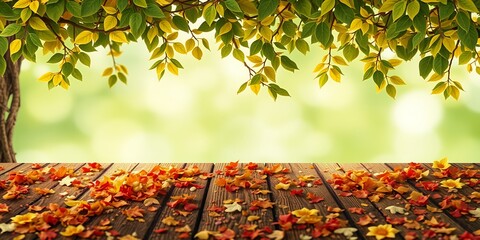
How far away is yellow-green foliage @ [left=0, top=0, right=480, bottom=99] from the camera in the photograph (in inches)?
94.3

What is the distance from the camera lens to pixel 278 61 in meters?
2.94

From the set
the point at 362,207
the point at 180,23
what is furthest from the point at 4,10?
the point at 362,207

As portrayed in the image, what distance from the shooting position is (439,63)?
8.70ft

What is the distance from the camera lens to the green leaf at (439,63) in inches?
104

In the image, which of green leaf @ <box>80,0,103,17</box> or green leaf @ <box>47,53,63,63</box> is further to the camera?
green leaf @ <box>47,53,63,63</box>

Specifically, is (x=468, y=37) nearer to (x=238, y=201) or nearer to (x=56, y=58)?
(x=238, y=201)

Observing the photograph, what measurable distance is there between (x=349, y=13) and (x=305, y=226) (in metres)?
0.95

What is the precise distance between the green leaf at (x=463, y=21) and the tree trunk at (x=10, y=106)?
3272 millimetres

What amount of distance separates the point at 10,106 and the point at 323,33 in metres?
2.84

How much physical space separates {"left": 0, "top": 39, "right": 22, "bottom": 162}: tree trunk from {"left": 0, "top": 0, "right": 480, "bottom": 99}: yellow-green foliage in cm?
125

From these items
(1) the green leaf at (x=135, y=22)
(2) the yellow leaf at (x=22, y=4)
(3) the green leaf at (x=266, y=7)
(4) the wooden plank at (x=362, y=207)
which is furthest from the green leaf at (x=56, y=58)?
(4) the wooden plank at (x=362, y=207)

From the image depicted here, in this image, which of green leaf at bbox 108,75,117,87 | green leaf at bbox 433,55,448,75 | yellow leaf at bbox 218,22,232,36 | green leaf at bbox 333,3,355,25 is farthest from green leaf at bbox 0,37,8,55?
green leaf at bbox 433,55,448,75

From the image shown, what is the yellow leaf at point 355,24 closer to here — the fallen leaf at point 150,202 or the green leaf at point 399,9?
the green leaf at point 399,9

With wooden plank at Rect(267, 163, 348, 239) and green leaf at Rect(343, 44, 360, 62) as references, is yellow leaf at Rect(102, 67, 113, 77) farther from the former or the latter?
green leaf at Rect(343, 44, 360, 62)
